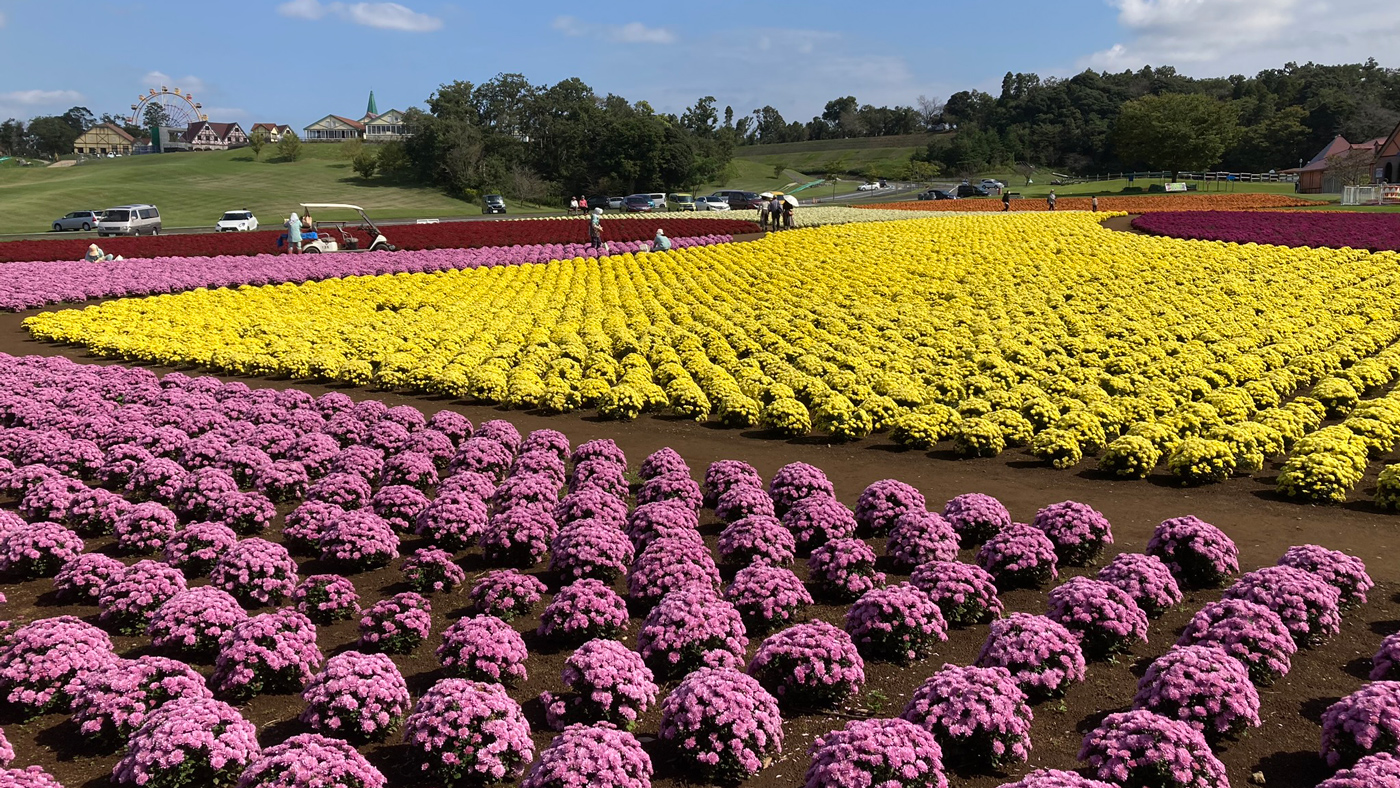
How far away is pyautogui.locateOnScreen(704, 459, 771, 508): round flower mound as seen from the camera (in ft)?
33.1

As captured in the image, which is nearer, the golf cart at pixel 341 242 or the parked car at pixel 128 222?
the golf cart at pixel 341 242

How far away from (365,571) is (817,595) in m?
3.75

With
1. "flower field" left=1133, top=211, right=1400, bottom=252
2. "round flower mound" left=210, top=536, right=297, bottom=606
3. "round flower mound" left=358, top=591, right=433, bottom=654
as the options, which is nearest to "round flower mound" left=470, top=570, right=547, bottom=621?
"round flower mound" left=358, top=591, right=433, bottom=654

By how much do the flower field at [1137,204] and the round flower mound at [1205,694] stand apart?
159ft

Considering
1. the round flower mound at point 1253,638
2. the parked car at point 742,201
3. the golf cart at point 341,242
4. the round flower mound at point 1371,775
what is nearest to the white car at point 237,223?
the golf cart at point 341,242

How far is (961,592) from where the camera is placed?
7.51 metres

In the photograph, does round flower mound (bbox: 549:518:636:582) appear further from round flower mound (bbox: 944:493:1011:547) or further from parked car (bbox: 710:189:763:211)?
parked car (bbox: 710:189:763:211)

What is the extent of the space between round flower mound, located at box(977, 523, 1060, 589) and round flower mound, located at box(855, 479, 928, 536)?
102cm

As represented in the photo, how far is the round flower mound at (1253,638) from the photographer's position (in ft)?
21.5

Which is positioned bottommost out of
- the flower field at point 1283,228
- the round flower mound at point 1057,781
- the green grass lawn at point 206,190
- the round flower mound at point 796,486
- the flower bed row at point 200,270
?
the round flower mound at point 1057,781

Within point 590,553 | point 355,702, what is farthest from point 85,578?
point 590,553

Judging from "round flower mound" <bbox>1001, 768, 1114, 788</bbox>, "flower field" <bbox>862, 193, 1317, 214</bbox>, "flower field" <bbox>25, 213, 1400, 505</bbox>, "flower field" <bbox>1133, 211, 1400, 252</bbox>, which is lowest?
"round flower mound" <bbox>1001, 768, 1114, 788</bbox>

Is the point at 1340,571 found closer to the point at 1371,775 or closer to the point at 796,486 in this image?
the point at 1371,775

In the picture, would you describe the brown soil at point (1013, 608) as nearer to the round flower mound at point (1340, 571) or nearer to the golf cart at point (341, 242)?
the round flower mound at point (1340, 571)
